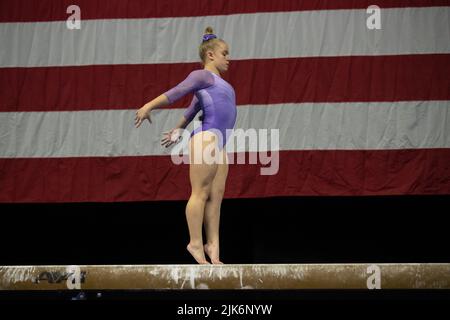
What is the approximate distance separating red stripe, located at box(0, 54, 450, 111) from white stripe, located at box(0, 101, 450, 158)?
0.05m

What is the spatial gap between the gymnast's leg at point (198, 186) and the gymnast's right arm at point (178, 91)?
186mm

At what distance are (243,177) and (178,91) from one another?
1.02 meters

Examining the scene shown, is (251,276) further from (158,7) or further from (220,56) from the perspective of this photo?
(158,7)

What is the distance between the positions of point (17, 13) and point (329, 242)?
212 centimetres

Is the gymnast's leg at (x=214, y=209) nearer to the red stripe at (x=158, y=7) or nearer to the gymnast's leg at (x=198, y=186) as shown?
the gymnast's leg at (x=198, y=186)

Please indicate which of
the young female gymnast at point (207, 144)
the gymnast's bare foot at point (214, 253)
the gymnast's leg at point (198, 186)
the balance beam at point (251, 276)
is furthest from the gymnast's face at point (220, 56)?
the balance beam at point (251, 276)

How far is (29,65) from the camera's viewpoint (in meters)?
3.90

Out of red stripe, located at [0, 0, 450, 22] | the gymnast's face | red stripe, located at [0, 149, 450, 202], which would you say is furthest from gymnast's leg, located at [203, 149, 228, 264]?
red stripe, located at [0, 0, 450, 22]

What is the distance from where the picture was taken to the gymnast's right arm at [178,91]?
2.74 m

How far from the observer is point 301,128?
3.72 metres

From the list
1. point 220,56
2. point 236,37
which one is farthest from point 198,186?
point 236,37
